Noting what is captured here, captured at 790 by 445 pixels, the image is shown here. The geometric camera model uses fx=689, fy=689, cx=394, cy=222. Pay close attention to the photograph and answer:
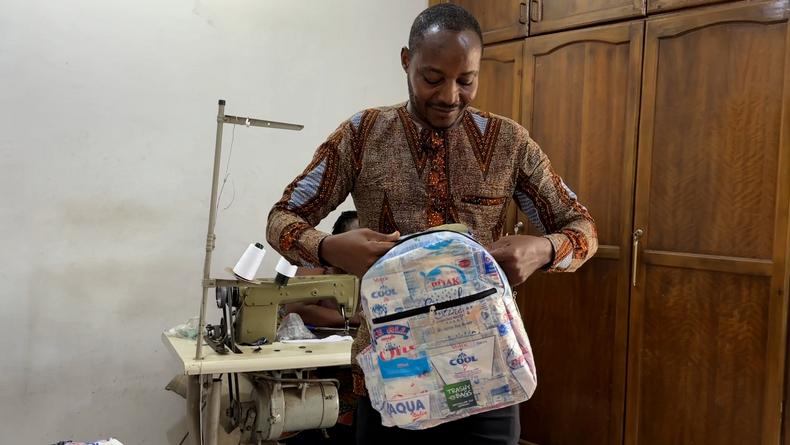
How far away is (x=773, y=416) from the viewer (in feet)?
7.54

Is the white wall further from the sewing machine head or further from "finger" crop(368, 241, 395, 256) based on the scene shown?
"finger" crop(368, 241, 395, 256)

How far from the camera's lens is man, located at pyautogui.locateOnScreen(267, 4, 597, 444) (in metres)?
1.09

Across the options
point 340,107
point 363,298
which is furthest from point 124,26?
point 363,298

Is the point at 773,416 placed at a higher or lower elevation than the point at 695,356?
lower

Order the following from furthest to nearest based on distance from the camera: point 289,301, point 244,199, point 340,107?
point 340,107 < point 244,199 < point 289,301

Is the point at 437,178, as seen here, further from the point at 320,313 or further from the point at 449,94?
the point at 320,313

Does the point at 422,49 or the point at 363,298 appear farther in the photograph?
the point at 422,49

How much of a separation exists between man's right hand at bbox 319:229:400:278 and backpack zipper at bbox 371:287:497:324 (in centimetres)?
9

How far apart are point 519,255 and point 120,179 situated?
211 cm

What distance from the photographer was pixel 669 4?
8.29 feet

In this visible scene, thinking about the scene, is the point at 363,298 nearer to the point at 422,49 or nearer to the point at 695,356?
the point at 422,49

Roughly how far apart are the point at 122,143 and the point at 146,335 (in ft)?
2.52

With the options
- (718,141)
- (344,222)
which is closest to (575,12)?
(718,141)

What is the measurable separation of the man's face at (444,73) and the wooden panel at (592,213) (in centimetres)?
171
